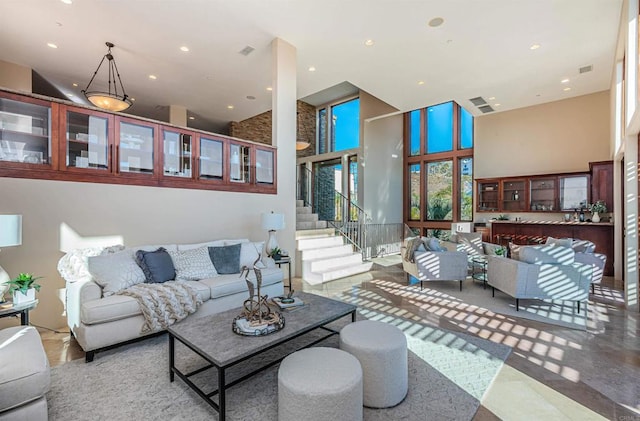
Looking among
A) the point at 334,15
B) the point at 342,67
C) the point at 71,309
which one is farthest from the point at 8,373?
the point at 342,67

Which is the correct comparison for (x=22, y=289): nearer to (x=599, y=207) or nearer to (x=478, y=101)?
(x=478, y=101)

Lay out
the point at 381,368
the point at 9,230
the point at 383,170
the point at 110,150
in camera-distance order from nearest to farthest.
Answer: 1. the point at 381,368
2. the point at 9,230
3. the point at 110,150
4. the point at 383,170

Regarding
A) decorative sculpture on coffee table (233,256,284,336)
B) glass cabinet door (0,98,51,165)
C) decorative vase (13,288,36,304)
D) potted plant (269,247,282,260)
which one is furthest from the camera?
potted plant (269,247,282,260)

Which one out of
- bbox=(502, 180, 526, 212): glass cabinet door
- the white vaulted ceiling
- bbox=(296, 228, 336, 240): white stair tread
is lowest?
bbox=(296, 228, 336, 240): white stair tread

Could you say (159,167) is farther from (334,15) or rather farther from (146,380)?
(334,15)

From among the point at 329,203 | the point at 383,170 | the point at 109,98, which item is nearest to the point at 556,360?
the point at 109,98

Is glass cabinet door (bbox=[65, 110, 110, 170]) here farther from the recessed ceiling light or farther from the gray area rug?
the recessed ceiling light

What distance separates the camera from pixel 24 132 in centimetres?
321

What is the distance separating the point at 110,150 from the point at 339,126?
764 cm

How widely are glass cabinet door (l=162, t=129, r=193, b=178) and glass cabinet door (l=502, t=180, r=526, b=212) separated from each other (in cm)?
815

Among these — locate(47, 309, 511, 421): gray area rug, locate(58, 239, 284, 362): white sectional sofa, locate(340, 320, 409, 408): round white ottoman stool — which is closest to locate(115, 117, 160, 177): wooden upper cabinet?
locate(58, 239, 284, 362): white sectional sofa

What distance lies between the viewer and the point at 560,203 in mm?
7184

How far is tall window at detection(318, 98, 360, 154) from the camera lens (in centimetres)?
959

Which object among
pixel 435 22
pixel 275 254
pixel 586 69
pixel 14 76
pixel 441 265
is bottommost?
pixel 441 265
